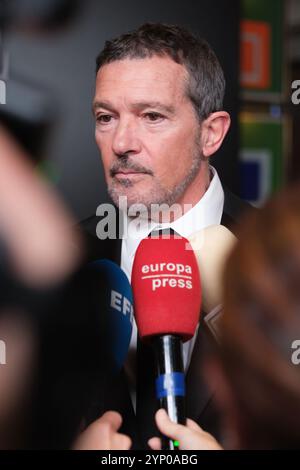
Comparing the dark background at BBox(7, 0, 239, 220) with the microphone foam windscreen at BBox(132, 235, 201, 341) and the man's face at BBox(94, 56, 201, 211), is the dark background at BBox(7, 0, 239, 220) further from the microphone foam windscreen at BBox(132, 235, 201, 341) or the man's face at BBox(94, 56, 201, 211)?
the microphone foam windscreen at BBox(132, 235, 201, 341)

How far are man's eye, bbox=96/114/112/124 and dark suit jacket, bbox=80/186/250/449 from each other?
0.18 metres

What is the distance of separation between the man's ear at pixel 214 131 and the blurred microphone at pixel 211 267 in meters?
0.16

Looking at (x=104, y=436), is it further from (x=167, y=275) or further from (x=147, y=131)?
(x=147, y=131)

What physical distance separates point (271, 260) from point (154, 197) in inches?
36.8

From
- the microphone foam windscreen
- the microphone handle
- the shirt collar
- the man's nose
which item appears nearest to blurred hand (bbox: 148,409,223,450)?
the microphone handle

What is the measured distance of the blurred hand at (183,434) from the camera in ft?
3.75

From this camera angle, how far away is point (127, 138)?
4.46ft

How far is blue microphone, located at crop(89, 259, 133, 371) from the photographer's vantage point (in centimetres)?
136

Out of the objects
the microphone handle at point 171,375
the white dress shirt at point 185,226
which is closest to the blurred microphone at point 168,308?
the microphone handle at point 171,375

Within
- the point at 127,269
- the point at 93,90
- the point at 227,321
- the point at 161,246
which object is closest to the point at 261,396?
the point at 227,321

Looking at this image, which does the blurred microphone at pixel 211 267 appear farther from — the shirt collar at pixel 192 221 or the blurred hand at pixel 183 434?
the blurred hand at pixel 183 434

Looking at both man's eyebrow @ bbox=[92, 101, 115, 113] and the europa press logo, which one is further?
man's eyebrow @ bbox=[92, 101, 115, 113]

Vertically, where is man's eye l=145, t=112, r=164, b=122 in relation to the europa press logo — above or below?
above

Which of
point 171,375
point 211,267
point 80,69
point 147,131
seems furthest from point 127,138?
point 171,375
